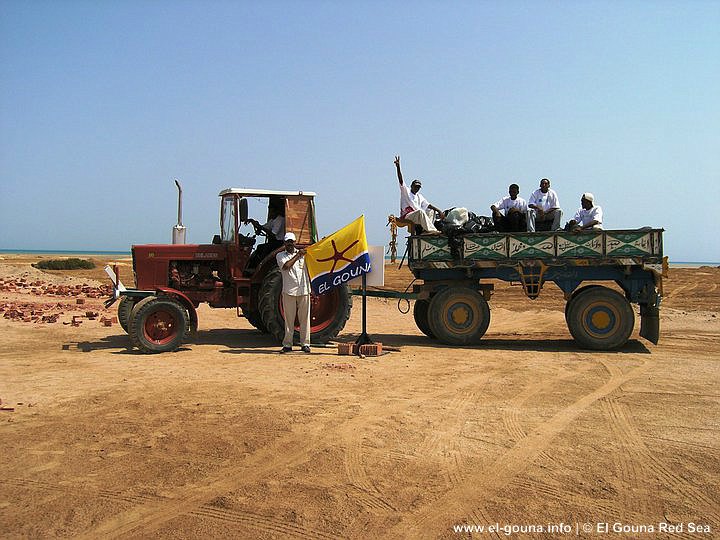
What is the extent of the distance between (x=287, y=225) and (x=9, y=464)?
6.87 meters

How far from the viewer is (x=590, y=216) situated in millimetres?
11469

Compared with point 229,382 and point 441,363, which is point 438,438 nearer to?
point 229,382

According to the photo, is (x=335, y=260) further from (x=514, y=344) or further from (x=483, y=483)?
(x=483, y=483)

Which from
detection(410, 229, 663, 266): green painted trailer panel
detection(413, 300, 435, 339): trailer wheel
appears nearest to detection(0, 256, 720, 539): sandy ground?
detection(410, 229, 663, 266): green painted trailer panel

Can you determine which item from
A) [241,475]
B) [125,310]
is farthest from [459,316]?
[241,475]

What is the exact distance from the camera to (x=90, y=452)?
527 centimetres

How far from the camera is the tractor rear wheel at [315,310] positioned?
431 inches

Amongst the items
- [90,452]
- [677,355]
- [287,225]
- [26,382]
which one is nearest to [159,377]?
[26,382]

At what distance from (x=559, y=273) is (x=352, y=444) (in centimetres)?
694

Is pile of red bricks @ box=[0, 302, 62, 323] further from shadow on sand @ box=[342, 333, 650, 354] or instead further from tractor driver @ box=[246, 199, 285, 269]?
shadow on sand @ box=[342, 333, 650, 354]

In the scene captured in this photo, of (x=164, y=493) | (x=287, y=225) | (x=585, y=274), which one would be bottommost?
(x=164, y=493)

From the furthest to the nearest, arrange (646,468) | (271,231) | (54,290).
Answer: (54,290)
(271,231)
(646,468)

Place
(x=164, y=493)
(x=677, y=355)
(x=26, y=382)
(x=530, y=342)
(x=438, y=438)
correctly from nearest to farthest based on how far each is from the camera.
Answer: (x=164, y=493) < (x=438, y=438) < (x=26, y=382) < (x=677, y=355) < (x=530, y=342)

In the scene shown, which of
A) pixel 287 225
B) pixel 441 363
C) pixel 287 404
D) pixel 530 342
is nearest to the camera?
pixel 287 404
